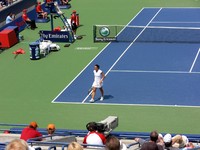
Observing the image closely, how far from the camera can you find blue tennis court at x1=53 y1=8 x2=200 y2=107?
24125mm

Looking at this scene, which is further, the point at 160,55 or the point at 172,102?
the point at 160,55

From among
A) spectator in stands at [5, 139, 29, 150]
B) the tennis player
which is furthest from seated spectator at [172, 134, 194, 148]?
the tennis player

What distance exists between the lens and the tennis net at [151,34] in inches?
1298

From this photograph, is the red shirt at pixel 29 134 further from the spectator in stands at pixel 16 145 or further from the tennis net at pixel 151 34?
the tennis net at pixel 151 34

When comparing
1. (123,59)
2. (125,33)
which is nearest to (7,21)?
(125,33)

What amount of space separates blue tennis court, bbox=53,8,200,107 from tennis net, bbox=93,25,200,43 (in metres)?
0.05

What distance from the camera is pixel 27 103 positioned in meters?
24.0

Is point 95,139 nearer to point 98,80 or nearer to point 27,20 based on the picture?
point 98,80

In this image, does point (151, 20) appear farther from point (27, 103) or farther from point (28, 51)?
point (27, 103)

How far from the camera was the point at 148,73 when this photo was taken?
2742 centimetres

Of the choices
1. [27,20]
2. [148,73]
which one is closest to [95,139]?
[148,73]

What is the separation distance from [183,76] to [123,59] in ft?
13.4

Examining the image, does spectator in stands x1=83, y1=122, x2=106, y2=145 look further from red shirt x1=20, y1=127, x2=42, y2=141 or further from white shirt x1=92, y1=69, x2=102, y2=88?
white shirt x1=92, y1=69, x2=102, y2=88

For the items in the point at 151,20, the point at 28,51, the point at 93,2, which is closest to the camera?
the point at 28,51
